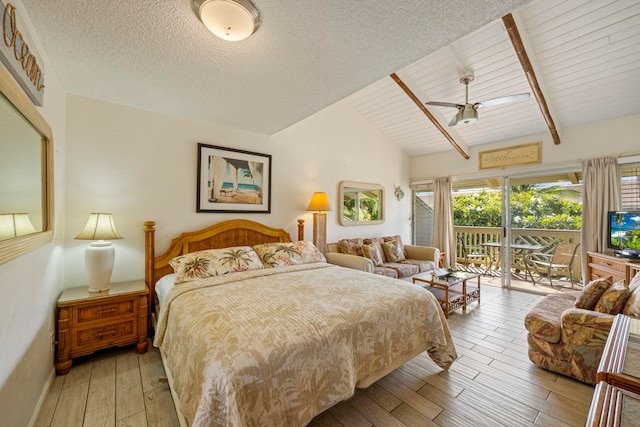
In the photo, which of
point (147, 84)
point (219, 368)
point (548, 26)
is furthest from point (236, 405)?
point (548, 26)

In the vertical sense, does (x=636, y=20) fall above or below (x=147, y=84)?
above

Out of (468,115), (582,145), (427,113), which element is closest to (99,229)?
(468,115)

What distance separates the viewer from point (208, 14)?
139 cm

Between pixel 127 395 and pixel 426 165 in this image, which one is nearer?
pixel 127 395

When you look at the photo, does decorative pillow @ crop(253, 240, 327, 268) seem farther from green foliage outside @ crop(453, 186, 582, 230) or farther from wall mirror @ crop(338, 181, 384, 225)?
green foliage outside @ crop(453, 186, 582, 230)

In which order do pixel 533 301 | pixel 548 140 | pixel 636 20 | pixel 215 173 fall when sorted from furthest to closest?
pixel 548 140 → pixel 533 301 → pixel 215 173 → pixel 636 20

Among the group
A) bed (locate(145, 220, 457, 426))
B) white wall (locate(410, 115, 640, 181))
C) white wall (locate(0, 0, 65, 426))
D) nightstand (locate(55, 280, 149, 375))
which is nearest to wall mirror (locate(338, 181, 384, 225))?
white wall (locate(410, 115, 640, 181))

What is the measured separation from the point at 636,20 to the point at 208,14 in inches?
145

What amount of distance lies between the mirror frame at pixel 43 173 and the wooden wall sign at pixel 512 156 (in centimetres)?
560

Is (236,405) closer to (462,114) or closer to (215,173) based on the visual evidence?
(215,173)

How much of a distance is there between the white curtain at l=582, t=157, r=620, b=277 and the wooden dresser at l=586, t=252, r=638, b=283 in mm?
183

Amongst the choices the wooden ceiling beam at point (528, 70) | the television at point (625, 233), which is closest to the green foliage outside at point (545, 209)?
the television at point (625, 233)

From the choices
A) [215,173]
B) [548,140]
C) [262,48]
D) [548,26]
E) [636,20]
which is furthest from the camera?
[548,140]

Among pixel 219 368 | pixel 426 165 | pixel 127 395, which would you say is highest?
pixel 426 165
